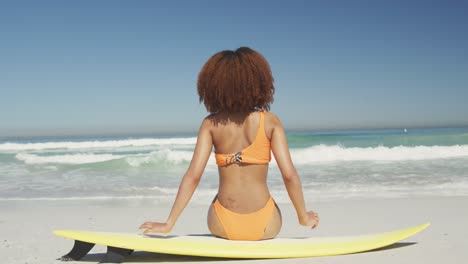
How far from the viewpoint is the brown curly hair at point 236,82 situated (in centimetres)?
284

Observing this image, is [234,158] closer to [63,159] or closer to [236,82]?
[236,82]

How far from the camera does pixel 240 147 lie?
2.98 metres

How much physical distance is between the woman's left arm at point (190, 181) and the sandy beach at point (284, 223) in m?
0.29

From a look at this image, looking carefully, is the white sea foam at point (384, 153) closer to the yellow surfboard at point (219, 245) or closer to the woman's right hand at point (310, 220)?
the yellow surfboard at point (219, 245)

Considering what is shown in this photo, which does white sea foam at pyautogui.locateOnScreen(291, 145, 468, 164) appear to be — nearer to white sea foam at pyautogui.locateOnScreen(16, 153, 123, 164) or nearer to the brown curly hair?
white sea foam at pyautogui.locateOnScreen(16, 153, 123, 164)

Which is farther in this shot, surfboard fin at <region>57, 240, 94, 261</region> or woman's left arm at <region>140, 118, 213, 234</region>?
surfboard fin at <region>57, 240, 94, 261</region>

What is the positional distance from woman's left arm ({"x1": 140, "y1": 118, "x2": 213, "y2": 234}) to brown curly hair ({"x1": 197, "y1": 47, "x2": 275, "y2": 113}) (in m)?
0.19

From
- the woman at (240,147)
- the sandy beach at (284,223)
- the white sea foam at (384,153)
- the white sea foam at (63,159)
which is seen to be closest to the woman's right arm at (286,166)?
the woman at (240,147)

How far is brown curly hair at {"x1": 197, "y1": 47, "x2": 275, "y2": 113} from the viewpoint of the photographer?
2844 millimetres

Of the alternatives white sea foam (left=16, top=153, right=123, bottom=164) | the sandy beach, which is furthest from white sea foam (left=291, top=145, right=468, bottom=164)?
the sandy beach

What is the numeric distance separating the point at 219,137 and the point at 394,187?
19.9ft

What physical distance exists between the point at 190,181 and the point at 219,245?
448mm

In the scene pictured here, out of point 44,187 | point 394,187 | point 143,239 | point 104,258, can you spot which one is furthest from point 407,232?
point 44,187

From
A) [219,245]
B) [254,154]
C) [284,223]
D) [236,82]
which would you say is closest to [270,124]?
[254,154]
